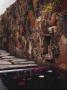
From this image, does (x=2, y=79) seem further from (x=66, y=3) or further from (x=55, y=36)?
(x=66, y=3)

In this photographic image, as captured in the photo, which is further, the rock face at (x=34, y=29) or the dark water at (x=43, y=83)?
the rock face at (x=34, y=29)

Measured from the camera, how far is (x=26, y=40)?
758 inches

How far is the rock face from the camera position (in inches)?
531

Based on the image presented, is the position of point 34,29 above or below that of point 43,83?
above

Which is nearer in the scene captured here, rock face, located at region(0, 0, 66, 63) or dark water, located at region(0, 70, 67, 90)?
dark water, located at region(0, 70, 67, 90)

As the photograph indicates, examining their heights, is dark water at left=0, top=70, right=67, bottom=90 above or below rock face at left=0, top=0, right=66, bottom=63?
below

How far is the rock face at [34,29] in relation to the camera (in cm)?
1348

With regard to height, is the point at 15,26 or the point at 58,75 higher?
the point at 15,26

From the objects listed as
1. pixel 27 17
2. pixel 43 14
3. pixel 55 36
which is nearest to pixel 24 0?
pixel 27 17

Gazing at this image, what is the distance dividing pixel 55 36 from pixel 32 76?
337 cm

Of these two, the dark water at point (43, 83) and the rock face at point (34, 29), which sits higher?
the rock face at point (34, 29)

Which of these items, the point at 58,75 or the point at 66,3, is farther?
the point at 66,3

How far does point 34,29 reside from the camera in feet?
55.3

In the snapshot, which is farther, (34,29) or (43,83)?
(34,29)
